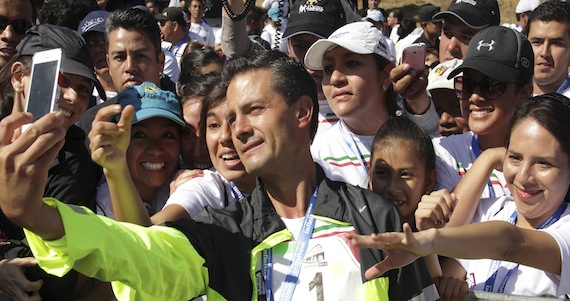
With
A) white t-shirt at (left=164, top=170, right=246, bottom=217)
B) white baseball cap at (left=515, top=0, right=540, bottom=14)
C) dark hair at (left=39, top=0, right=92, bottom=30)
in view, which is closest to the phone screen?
white t-shirt at (left=164, top=170, right=246, bottom=217)

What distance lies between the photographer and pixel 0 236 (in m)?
3.51

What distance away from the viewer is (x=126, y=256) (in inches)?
97.6

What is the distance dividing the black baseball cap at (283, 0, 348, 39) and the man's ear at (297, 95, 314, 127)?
1782 mm

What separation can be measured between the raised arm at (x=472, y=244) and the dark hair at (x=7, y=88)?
217 cm

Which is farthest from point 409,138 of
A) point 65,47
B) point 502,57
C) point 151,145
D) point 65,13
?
point 65,13

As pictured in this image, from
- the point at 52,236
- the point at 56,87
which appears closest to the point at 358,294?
the point at 52,236

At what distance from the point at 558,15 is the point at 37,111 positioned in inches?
163

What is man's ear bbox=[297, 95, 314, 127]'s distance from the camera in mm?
3252

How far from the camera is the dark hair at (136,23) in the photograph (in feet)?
16.8

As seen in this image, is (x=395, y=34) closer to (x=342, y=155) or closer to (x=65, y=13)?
(x=65, y=13)

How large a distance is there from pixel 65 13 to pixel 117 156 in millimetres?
4707

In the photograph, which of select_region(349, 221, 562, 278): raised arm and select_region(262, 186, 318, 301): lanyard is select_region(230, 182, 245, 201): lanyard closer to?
select_region(262, 186, 318, 301): lanyard

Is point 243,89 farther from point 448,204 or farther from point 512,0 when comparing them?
point 512,0

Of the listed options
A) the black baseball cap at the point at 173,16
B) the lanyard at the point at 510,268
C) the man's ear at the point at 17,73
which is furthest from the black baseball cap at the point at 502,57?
the black baseball cap at the point at 173,16
